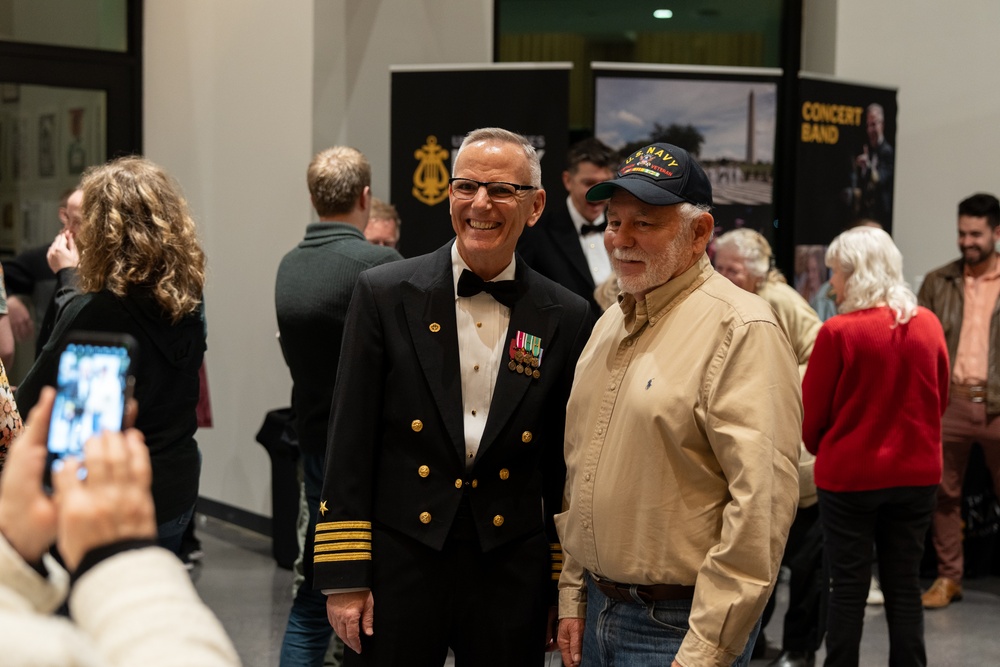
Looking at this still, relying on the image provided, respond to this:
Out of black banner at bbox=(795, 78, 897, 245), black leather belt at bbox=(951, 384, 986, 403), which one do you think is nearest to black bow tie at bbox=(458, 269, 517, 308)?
black leather belt at bbox=(951, 384, 986, 403)

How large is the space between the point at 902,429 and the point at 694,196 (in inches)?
80.2

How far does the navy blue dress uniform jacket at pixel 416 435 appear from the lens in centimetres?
244

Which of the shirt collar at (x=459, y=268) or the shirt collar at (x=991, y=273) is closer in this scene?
the shirt collar at (x=459, y=268)

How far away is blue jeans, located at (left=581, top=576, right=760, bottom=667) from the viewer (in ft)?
7.38

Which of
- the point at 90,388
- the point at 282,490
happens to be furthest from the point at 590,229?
the point at 90,388

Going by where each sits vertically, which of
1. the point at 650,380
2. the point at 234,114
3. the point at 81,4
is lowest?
the point at 650,380

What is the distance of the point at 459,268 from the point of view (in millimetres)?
2596

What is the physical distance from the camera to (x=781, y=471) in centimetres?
219

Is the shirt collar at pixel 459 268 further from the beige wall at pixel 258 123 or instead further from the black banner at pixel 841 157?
the black banner at pixel 841 157

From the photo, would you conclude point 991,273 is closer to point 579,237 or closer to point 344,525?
point 579,237

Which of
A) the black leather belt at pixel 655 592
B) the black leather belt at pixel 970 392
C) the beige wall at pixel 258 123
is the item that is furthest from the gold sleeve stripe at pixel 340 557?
the black leather belt at pixel 970 392

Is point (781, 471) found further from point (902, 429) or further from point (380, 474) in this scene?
point (902, 429)

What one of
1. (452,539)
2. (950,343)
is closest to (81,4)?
(950,343)

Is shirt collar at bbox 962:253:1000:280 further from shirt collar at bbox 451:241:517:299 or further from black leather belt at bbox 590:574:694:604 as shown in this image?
black leather belt at bbox 590:574:694:604
